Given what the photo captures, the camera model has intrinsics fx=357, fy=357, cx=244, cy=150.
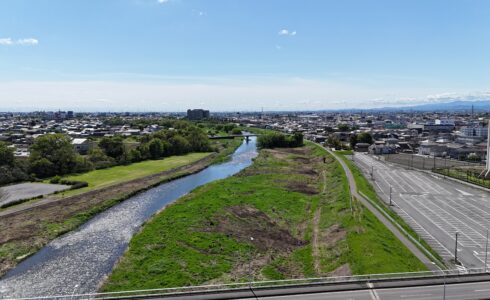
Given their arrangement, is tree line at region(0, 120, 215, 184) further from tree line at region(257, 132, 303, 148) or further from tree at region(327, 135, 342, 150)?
tree at region(327, 135, 342, 150)

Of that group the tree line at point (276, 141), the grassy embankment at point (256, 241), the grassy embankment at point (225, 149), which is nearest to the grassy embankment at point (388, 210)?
the grassy embankment at point (256, 241)

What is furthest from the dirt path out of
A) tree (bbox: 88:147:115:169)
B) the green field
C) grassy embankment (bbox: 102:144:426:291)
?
tree (bbox: 88:147:115:169)

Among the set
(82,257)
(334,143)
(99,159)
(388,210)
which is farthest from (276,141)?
(82,257)

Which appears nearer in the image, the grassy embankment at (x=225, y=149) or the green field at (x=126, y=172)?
the green field at (x=126, y=172)

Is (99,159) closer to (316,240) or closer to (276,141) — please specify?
(316,240)

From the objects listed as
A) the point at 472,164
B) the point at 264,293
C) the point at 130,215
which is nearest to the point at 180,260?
the point at 264,293

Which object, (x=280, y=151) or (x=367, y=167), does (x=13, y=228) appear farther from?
(x=280, y=151)

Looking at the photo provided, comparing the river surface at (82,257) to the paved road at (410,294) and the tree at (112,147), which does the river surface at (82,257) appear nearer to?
the paved road at (410,294)
